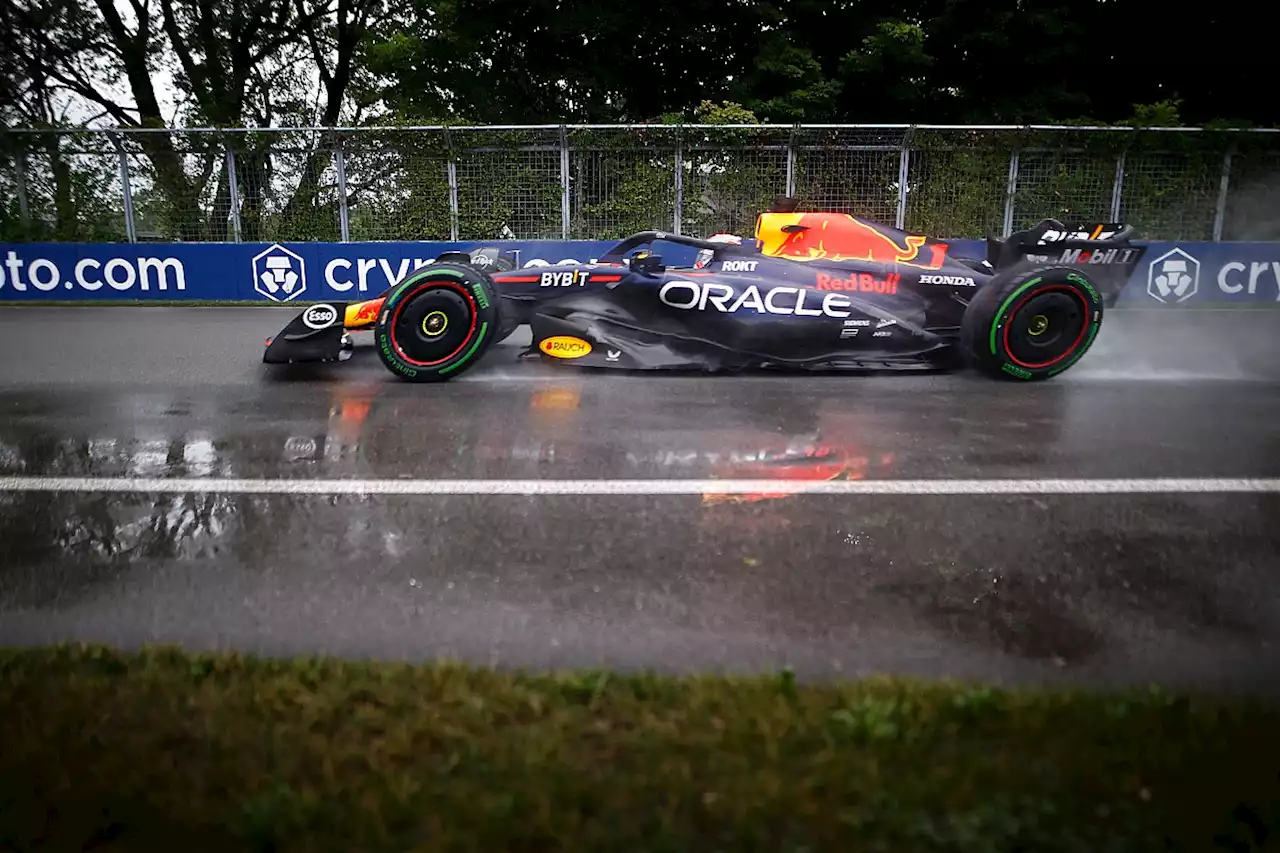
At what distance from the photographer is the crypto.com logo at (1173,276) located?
13938 mm

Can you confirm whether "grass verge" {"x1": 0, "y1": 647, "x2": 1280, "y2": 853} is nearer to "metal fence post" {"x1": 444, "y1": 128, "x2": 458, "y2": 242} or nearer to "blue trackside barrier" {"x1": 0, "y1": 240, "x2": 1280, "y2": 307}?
"blue trackside barrier" {"x1": 0, "y1": 240, "x2": 1280, "y2": 307}

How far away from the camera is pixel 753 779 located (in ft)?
6.79

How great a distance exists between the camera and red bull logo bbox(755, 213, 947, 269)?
7328mm

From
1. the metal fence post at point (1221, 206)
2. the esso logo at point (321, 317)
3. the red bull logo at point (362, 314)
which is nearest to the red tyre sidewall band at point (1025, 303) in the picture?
the red bull logo at point (362, 314)

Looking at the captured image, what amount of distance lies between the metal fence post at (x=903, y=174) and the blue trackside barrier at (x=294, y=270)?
1.17 meters

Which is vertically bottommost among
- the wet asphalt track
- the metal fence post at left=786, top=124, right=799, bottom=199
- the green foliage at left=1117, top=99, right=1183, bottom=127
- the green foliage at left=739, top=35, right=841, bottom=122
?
the wet asphalt track

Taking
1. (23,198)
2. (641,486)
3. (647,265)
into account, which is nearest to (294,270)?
(23,198)

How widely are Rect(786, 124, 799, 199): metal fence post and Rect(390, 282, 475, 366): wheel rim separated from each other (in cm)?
916

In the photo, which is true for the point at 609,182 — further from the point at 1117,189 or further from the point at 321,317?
the point at 321,317

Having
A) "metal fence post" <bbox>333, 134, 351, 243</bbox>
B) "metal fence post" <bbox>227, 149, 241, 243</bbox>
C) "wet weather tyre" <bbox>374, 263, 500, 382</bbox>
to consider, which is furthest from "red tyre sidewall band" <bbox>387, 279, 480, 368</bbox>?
"metal fence post" <bbox>227, 149, 241, 243</bbox>

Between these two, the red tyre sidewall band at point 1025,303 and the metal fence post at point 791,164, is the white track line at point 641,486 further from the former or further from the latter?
the metal fence post at point 791,164

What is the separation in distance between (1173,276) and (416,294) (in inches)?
477

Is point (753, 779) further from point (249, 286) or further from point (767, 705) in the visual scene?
point (249, 286)

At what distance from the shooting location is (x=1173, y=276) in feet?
45.8
